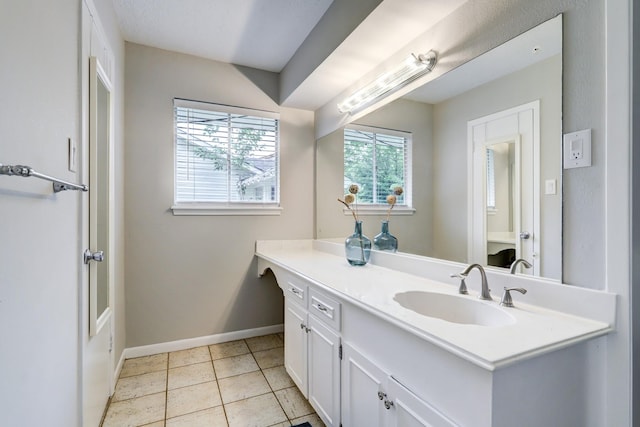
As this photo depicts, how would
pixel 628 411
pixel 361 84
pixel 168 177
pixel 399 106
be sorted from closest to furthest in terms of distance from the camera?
pixel 628 411 < pixel 399 106 < pixel 361 84 < pixel 168 177

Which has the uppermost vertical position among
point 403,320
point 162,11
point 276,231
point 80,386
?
point 162,11

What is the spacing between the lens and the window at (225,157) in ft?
8.67

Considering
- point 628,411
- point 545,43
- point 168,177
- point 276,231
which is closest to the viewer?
point 628,411

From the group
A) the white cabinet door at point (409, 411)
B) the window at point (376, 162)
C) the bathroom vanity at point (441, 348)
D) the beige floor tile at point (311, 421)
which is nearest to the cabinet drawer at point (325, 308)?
the bathroom vanity at point (441, 348)

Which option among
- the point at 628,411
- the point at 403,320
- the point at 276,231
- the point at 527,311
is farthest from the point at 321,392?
the point at 276,231

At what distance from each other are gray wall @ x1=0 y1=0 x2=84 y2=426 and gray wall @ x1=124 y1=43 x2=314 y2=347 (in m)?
1.25

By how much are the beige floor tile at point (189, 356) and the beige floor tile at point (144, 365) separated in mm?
57

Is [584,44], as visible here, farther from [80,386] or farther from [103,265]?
[103,265]

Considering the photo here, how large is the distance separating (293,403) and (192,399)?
2.06 ft

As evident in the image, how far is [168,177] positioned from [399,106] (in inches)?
73.8

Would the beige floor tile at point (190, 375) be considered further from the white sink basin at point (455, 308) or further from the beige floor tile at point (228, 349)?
the white sink basin at point (455, 308)

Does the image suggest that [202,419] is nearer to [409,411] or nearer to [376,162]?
[409,411]

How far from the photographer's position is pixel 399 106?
1999mm

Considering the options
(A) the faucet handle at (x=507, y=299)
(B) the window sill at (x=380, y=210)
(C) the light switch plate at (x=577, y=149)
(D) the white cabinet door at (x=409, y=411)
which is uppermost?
(C) the light switch plate at (x=577, y=149)
